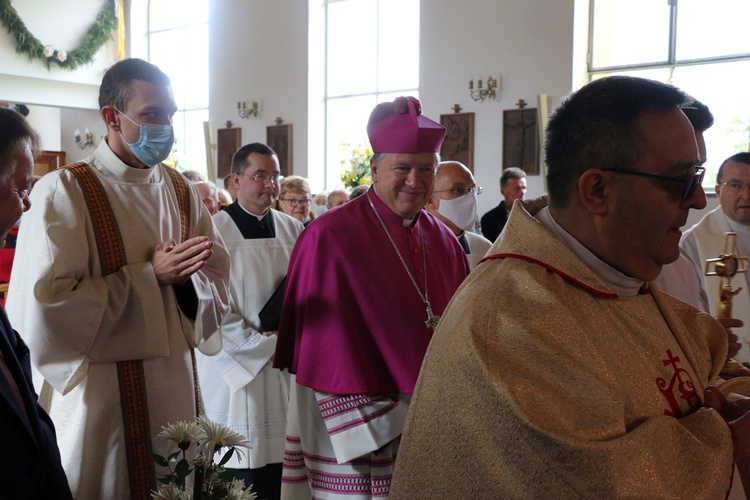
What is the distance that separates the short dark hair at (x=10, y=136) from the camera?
85.1 inches

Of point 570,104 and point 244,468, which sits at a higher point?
point 570,104

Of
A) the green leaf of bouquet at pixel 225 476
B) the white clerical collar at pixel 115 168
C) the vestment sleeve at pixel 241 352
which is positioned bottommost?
the vestment sleeve at pixel 241 352

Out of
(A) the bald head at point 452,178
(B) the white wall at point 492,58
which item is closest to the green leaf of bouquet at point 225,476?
(A) the bald head at point 452,178

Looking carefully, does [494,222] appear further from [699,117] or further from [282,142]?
[282,142]

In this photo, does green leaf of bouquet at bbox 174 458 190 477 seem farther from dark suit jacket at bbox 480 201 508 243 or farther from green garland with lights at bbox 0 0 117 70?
green garland with lights at bbox 0 0 117 70

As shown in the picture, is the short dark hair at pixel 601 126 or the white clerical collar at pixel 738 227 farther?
the white clerical collar at pixel 738 227

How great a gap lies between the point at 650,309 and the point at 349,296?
4.64 ft

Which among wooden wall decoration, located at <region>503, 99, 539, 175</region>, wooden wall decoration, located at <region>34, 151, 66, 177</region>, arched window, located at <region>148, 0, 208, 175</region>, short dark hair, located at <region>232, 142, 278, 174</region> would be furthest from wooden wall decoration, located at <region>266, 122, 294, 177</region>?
short dark hair, located at <region>232, 142, 278, 174</region>

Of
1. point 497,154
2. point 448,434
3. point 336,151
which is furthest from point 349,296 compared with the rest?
point 336,151

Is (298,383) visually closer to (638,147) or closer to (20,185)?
(20,185)

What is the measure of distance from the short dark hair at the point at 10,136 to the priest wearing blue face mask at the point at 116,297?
69cm

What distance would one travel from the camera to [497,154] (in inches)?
468

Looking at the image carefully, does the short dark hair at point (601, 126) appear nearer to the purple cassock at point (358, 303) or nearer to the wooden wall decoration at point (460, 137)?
the purple cassock at point (358, 303)

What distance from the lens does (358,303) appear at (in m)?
3.14
